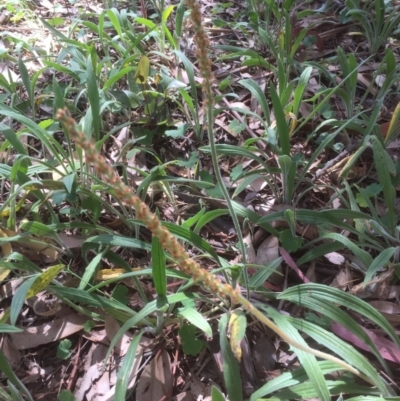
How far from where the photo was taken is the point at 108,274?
5.44 ft

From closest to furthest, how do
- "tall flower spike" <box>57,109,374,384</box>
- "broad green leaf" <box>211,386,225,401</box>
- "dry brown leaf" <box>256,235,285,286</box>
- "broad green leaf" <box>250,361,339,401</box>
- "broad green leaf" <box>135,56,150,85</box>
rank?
"tall flower spike" <box>57,109,374,384</box> < "broad green leaf" <box>211,386,225,401</box> < "broad green leaf" <box>250,361,339,401</box> < "dry brown leaf" <box>256,235,285,286</box> < "broad green leaf" <box>135,56,150,85</box>

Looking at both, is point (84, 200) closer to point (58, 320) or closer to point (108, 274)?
point (108, 274)

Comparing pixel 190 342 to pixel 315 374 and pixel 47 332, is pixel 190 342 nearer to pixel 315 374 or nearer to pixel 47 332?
pixel 315 374

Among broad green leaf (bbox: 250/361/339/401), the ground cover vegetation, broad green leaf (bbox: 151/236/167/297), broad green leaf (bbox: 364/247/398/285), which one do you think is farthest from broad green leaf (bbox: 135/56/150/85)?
broad green leaf (bbox: 250/361/339/401)

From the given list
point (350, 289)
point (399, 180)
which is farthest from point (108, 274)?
point (399, 180)

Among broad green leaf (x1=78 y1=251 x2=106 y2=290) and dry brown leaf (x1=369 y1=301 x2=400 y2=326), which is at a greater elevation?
broad green leaf (x1=78 y1=251 x2=106 y2=290)

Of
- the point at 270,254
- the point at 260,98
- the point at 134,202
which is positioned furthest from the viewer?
the point at 260,98

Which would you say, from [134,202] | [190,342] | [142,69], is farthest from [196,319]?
[142,69]

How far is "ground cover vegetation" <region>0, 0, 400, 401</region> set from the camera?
1.31 m

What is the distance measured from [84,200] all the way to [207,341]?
78 cm

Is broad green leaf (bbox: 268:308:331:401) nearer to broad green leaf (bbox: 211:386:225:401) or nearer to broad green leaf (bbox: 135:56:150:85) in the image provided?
broad green leaf (bbox: 211:386:225:401)

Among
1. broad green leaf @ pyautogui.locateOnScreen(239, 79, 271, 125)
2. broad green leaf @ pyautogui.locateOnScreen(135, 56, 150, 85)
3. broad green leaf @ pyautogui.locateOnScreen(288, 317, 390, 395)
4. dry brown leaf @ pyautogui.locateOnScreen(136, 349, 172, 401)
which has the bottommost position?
dry brown leaf @ pyautogui.locateOnScreen(136, 349, 172, 401)

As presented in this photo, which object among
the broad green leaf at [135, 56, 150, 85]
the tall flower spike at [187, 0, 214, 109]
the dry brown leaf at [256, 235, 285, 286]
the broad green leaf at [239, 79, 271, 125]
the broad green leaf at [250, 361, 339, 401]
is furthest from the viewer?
the broad green leaf at [135, 56, 150, 85]

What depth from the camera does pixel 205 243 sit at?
1502 mm
